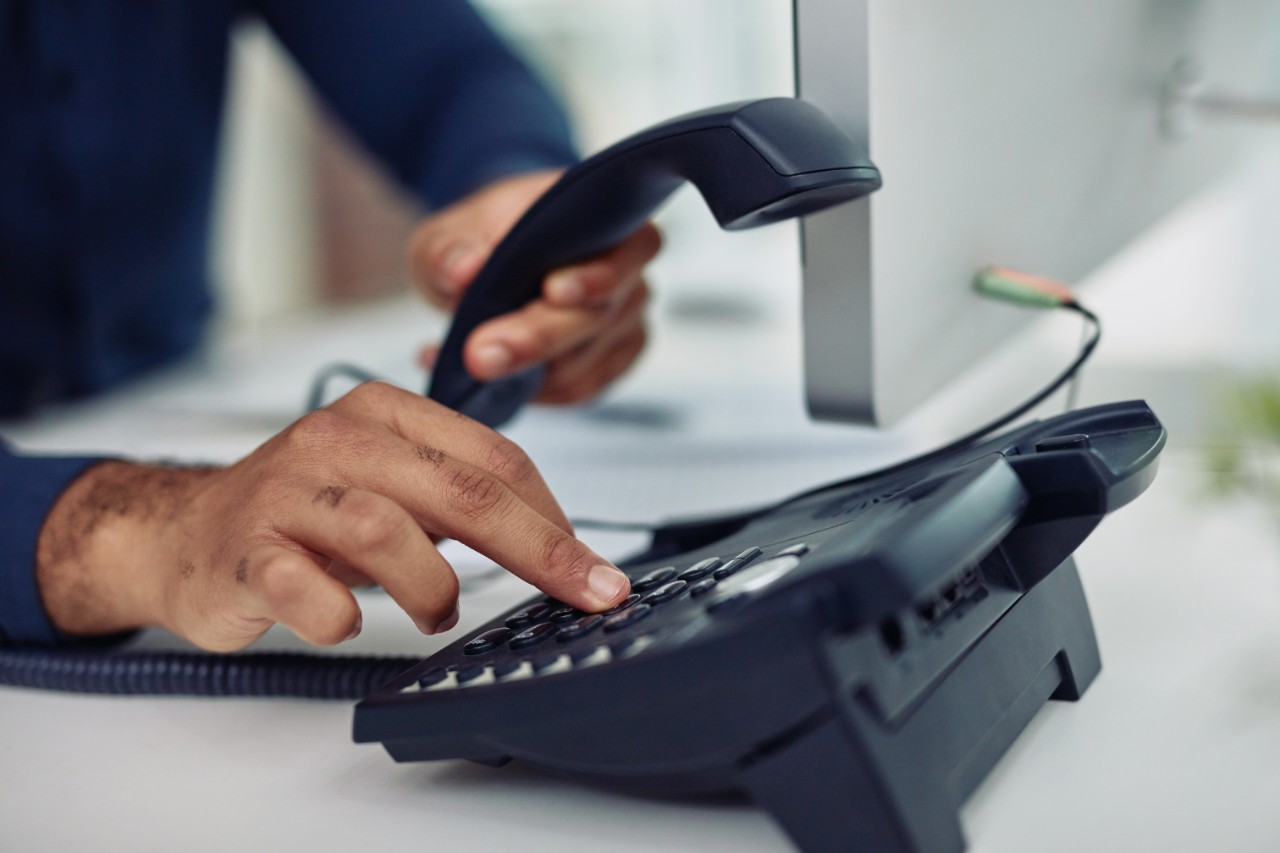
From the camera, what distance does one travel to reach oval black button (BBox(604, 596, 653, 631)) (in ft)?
1.09

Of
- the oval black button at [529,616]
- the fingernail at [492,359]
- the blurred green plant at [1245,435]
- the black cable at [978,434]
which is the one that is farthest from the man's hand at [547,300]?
the blurred green plant at [1245,435]

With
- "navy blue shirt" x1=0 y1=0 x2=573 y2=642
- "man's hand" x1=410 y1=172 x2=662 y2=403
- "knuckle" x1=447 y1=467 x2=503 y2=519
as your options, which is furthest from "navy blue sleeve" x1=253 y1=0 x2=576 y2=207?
"knuckle" x1=447 y1=467 x2=503 y2=519

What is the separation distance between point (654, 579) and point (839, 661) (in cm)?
13

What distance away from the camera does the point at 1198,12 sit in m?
0.76

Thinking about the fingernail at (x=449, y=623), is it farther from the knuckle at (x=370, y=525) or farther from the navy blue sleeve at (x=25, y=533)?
the navy blue sleeve at (x=25, y=533)

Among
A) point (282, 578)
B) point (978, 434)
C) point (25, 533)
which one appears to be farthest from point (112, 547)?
point (978, 434)

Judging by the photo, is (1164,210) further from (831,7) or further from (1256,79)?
(831,7)

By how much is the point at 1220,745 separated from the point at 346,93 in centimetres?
114

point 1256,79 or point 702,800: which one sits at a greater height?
point 1256,79

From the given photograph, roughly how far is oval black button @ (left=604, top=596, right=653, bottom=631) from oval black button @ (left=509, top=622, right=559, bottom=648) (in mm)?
26

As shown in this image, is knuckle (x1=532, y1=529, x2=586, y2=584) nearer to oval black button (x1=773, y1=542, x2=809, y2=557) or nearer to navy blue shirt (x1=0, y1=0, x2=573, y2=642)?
oval black button (x1=773, y1=542, x2=809, y2=557)

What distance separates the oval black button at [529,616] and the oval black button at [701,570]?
0.18 feet

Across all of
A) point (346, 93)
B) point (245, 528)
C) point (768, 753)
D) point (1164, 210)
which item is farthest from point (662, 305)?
point (768, 753)

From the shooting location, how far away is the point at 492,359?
632 millimetres
